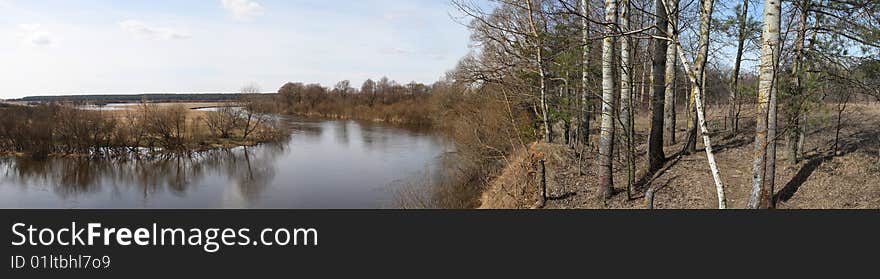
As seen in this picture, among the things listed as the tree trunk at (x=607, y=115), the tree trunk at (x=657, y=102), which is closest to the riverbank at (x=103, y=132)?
the tree trunk at (x=657, y=102)

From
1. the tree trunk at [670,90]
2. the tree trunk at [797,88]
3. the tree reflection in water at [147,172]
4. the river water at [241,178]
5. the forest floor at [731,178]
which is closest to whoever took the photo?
the tree trunk at [797,88]

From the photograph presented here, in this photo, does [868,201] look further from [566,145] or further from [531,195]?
[566,145]

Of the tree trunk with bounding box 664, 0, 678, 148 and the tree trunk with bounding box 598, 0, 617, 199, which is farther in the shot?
the tree trunk with bounding box 664, 0, 678, 148

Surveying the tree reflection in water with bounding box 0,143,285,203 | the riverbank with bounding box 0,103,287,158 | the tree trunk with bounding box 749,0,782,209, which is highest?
the tree trunk with bounding box 749,0,782,209

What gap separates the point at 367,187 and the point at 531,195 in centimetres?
888

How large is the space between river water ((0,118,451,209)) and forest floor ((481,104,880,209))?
15.5 feet

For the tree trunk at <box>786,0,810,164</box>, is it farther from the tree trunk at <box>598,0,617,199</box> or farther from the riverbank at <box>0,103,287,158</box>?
the riverbank at <box>0,103,287,158</box>

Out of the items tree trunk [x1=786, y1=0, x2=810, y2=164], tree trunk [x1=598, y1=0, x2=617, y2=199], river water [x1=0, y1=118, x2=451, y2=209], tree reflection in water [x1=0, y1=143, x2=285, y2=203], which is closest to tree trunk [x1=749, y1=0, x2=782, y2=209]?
tree trunk [x1=786, y1=0, x2=810, y2=164]

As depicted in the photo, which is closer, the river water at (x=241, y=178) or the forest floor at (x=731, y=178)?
the forest floor at (x=731, y=178)

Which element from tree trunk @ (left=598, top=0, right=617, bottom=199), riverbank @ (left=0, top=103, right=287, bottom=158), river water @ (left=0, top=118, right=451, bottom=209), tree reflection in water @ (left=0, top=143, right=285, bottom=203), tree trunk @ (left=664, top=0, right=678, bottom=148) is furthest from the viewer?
riverbank @ (left=0, top=103, right=287, bottom=158)

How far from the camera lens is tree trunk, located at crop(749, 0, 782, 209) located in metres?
4.70

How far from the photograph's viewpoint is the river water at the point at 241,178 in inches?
635

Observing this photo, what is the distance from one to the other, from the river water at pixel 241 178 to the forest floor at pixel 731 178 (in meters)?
4.74

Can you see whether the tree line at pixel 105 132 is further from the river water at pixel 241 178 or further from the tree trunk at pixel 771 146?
the tree trunk at pixel 771 146
